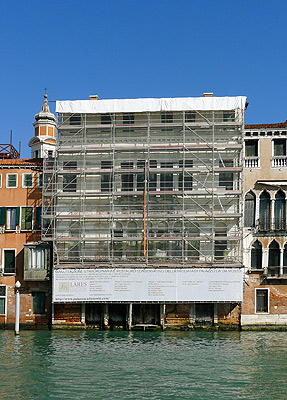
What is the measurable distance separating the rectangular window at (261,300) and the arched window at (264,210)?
12.3ft

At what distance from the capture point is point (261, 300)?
1475 inches

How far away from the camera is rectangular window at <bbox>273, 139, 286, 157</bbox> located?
1503 inches

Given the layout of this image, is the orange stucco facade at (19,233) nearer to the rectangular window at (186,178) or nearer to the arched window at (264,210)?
the rectangular window at (186,178)

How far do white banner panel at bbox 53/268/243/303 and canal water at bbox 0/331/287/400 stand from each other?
2182mm

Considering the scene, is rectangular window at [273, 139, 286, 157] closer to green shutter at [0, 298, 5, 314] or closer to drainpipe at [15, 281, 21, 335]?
drainpipe at [15, 281, 21, 335]

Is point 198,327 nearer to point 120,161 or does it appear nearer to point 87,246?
point 87,246

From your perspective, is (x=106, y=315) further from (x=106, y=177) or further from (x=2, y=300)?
(x=106, y=177)

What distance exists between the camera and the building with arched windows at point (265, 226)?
122 feet

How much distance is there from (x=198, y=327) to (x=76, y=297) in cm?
723

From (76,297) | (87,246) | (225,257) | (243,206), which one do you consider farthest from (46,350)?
(243,206)

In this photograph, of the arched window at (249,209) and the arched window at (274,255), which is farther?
the arched window at (249,209)

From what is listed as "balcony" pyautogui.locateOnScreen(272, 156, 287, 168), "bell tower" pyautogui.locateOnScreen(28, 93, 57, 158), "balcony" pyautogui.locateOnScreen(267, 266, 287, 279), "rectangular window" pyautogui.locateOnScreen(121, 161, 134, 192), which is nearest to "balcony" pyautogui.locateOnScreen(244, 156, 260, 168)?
"balcony" pyautogui.locateOnScreen(272, 156, 287, 168)

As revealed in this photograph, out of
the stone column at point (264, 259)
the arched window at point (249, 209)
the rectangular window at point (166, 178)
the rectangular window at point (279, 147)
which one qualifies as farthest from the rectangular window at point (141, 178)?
the stone column at point (264, 259)

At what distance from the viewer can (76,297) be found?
36.2 m
